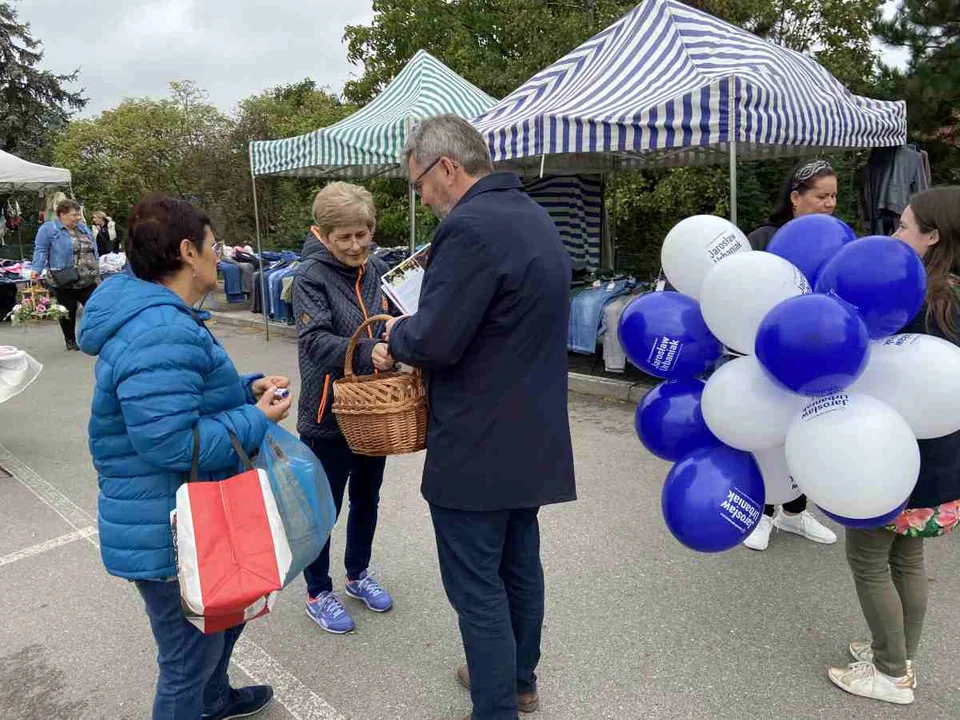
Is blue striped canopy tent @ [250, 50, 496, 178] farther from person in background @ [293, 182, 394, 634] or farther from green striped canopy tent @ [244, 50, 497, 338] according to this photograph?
person in background @ [293, 182, 394, 634]

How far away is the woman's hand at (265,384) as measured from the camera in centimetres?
201

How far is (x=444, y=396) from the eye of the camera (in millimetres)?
1850

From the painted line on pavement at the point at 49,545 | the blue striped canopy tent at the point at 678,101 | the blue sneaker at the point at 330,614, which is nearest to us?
the blue sneaker at the point at 330,614

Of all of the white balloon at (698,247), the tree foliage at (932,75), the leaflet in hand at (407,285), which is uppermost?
the tree foliage at (932,75)

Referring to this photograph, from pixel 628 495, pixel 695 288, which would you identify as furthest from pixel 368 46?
pixel 695 288

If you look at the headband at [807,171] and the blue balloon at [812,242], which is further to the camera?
the headband at [807,171]

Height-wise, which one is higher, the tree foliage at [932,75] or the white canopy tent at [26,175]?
the tree foliage at [932,75]

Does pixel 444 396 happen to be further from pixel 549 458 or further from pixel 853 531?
pixel 853 531

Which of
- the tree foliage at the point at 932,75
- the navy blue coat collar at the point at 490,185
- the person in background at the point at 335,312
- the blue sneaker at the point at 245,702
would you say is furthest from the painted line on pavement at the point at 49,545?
the tree foliage at the point at 932,75

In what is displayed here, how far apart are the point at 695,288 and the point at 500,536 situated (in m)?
1.01

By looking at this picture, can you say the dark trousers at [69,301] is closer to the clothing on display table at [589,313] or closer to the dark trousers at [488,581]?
the clothing on display table at [589,313]

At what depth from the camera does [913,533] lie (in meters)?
2.10

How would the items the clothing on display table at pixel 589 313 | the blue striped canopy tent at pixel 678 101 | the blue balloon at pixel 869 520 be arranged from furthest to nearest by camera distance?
the clothing on display table at pixel 589 313 < the blue striped canopy tent at pixel 678 101 < the blue balloon at pixel 869 520

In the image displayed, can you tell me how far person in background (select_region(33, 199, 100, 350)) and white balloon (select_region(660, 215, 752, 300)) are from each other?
7719mm
